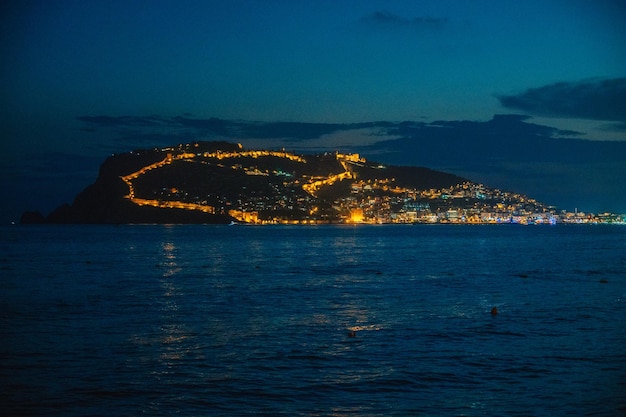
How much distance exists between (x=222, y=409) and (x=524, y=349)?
9.96 meters

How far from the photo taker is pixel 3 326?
24.7 meters

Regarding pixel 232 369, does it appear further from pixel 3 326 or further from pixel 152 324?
pixel 3 326

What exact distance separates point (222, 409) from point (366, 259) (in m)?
51.3

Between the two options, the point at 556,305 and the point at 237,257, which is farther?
the point at 237,257

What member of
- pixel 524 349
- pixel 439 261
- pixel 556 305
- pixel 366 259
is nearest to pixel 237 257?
pixel 366 259

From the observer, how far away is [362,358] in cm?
1936

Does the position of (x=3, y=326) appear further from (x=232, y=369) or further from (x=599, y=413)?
(x=599, y=413)

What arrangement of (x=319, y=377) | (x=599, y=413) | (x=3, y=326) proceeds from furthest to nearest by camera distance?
(x=3, y=326), (x=319, y=377), (x=599, y=413)

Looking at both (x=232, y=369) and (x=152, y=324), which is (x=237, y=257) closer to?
(x=152, y=324)

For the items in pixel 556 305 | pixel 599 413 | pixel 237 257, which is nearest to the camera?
pixel 599 413

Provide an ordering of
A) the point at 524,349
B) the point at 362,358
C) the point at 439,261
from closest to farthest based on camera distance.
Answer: the point at 362,358, the point at 524,349, the point at 439,261

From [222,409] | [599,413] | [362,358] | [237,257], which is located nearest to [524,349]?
[362,358]

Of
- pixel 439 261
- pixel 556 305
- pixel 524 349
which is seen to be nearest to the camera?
pixel 524 349

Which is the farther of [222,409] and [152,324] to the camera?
[152,324]
